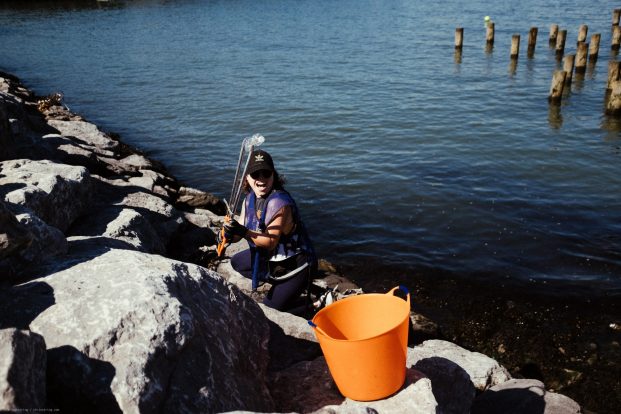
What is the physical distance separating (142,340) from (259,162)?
2.73 m

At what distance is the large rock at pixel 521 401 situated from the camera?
5461 mm

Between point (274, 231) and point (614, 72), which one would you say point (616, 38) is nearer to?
point (614, 72)

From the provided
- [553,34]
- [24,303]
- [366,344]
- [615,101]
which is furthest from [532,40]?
[24,303]

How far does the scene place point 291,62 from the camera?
28234 millimetres

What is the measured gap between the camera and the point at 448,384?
4824mm

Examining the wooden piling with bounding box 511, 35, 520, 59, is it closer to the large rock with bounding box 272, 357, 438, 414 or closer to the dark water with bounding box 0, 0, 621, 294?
the dark water with bounding box 0, 0, 621, 294

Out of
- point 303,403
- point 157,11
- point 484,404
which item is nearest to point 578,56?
point 484,404

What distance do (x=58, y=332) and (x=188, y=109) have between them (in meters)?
18.9

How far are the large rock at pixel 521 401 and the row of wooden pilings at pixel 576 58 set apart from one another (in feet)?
52.4

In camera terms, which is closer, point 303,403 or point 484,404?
point 303,403

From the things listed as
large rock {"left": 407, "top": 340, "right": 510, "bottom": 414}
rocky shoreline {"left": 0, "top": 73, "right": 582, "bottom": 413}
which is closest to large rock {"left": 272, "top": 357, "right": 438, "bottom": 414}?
rocky shoreline {"left": 0, "top": 73, "right": 582, "bottom": 413}

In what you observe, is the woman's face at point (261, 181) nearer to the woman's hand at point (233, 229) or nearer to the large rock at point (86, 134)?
the woman's hand at point (233, 229)

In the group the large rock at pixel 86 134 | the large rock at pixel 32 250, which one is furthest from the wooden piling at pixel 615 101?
the large rock at pixel 32 250

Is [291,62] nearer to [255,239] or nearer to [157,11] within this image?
[255,239]
